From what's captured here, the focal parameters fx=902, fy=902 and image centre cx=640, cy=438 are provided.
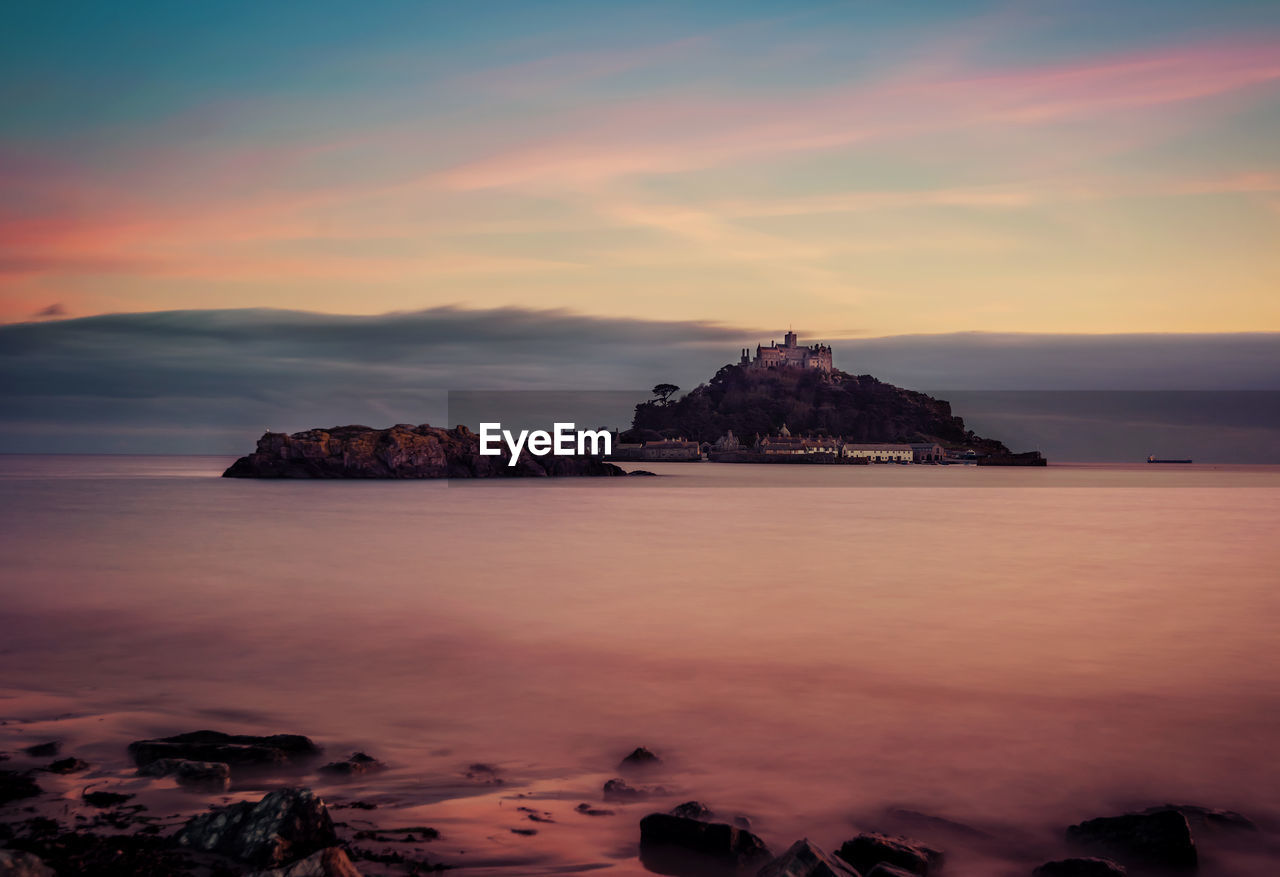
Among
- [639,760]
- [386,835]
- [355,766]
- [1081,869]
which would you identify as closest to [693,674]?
[639,760]

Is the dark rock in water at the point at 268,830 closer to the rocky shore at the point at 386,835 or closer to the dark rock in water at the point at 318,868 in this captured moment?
the rocky shore at the point at 386,835

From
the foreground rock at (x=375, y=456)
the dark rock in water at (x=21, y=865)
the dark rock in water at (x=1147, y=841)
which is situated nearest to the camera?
the dark rock in water at (x=21, y=865)

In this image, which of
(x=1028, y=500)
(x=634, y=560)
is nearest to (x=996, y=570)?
(x=634, y=560)

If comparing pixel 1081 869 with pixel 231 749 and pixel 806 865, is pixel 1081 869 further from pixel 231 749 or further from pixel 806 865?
pixel 231 749

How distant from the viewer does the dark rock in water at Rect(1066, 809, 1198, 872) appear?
557 centimetres

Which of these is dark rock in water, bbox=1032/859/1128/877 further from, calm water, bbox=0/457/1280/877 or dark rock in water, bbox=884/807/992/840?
dark rock in water, bbox=884/807/992/840

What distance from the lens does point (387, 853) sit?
5.31 metres

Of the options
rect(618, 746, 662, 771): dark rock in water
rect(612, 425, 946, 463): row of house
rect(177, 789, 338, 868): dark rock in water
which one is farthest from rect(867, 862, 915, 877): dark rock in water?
rect(612, 425, 946, 463): row of house

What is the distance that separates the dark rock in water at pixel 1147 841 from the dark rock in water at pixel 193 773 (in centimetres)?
591

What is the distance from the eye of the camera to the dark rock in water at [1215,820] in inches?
247

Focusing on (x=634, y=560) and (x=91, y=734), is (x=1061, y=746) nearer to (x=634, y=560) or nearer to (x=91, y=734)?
(x=91, y=734)

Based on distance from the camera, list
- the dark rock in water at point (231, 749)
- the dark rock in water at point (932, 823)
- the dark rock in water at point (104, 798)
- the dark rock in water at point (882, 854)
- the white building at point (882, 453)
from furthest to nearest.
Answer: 1. the white building at point (882, 453)
2. the dark rock in water at point (231, 749)
3. the dark rock in water at point (932, 823)
4. the dark rock in water at point (104, 798)
5. the dark rock in water at point (882, 854)

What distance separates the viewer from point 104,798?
607cm

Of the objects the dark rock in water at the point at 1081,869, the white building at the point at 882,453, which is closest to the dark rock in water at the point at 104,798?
the dark rock in water at the point at 1081,869
